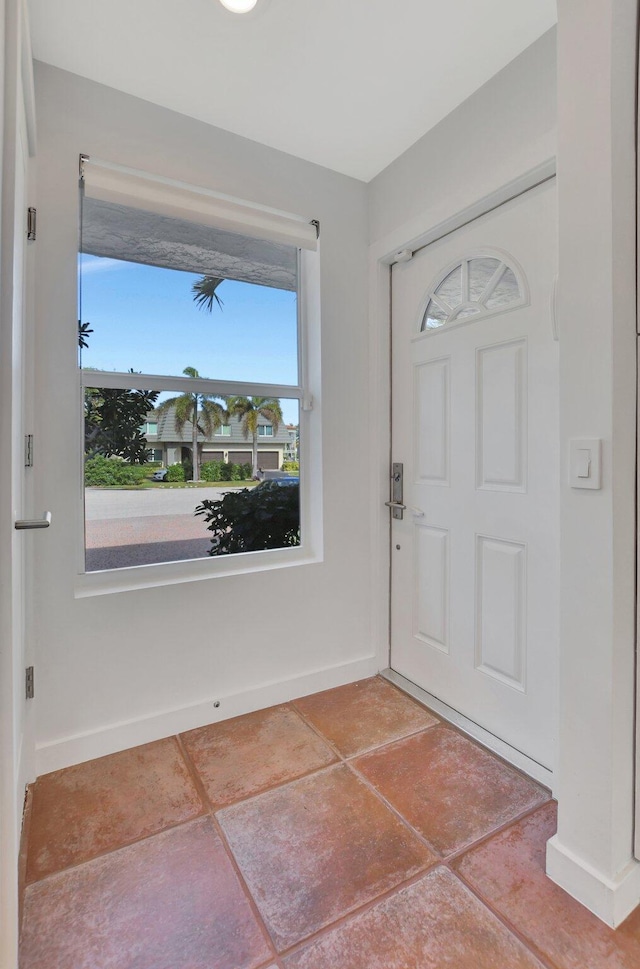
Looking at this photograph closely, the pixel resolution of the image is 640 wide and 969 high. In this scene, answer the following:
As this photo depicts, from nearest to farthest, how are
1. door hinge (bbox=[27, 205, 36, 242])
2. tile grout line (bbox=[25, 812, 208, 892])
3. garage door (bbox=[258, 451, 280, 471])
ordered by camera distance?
1. tile grout line (bbox=[25, 812, 208, 892])
2. door hinge (bbox=[27, 205, 36, 242])
3. garage door (bbox=[258, 451, 280, 471])

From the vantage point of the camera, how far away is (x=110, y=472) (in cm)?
187

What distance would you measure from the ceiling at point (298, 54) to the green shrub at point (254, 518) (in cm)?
155

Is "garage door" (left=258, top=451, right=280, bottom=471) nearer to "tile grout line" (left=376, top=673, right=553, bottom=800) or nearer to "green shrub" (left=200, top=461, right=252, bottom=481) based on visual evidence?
"green shrub" (left=200, top=461, right=252, bottom=481)

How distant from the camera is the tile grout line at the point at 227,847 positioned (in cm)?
112

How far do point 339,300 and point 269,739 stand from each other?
198cm

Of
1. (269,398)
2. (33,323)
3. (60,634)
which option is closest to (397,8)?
(269,398)

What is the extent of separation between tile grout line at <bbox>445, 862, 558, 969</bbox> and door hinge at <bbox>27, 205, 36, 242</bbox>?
2361 mm

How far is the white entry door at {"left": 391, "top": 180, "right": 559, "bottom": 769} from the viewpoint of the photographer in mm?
1652

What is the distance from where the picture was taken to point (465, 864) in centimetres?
131

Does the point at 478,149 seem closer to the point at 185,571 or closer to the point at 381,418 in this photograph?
the point at 381,418

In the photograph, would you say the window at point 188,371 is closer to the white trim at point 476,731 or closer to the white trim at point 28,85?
the white trim at point 28,85

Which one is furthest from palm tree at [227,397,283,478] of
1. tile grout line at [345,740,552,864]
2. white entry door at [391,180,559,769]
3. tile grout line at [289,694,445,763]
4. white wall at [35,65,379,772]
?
tile grout line at [345,740,552,864]

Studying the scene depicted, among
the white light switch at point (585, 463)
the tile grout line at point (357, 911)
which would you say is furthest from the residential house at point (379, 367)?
the tile grout line at point (357, 911)

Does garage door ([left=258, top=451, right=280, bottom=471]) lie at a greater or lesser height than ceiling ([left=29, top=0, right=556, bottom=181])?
lesser
